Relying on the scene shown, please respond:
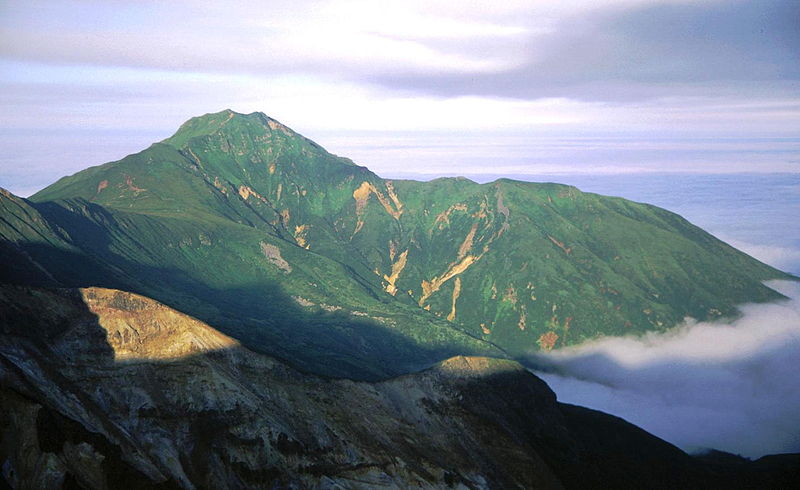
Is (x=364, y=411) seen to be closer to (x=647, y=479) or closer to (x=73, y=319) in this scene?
(x=73, y=319)

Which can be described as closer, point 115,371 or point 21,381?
point 21,381

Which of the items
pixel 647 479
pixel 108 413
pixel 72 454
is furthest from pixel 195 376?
pixel 647 479

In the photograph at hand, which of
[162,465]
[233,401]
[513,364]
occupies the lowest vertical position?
[162,465]

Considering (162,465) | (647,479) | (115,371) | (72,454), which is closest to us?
(72,454)

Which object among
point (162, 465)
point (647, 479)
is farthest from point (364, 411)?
point (647, 479)

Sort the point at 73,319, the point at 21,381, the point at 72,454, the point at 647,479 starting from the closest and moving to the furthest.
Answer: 1. the point at 72,454
2. the point at 21,381
3. the point at 73,319
4. the point at 647,479

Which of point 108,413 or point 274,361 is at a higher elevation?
point 274,361

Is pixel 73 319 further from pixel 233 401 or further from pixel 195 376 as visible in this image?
pixel 233 401
